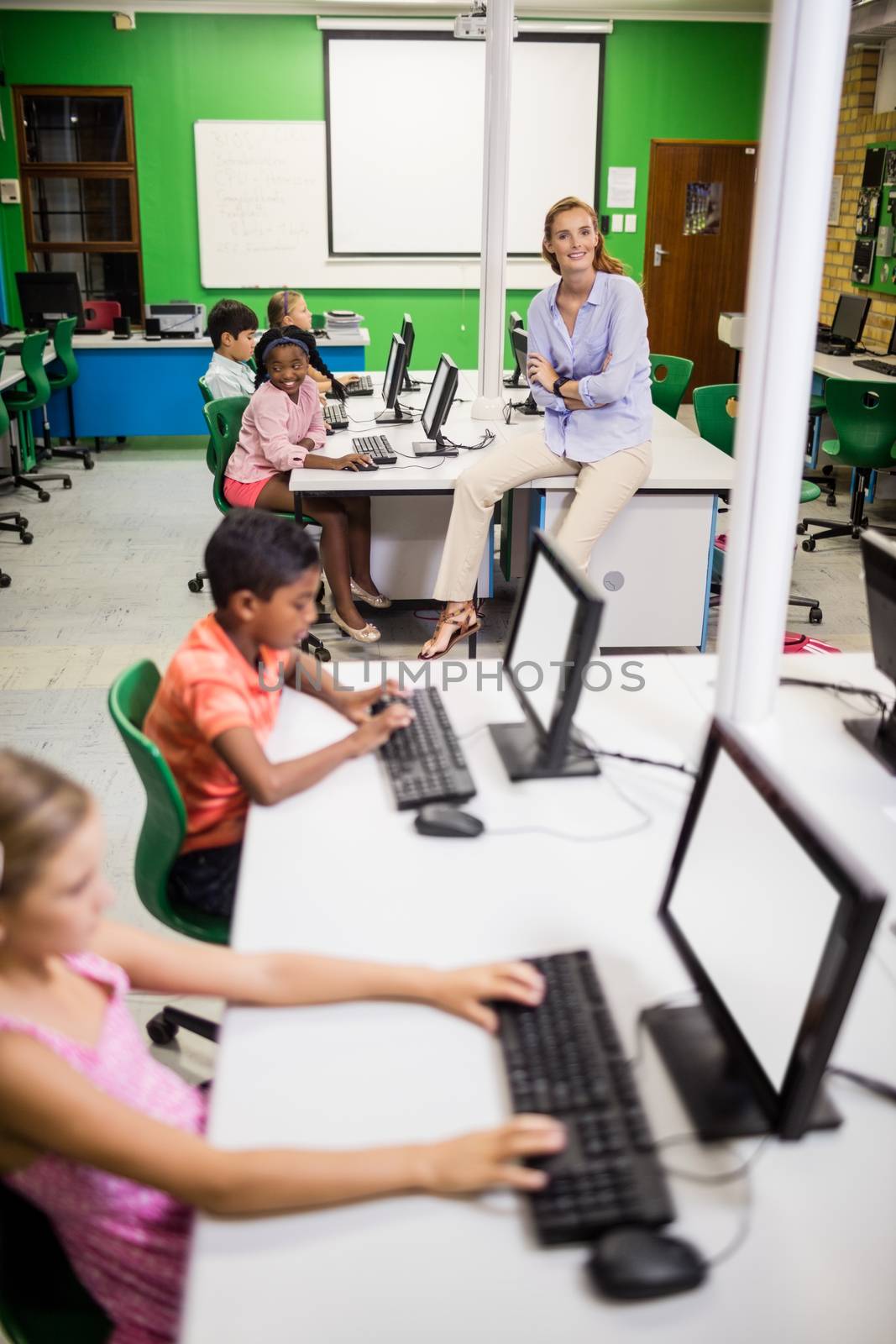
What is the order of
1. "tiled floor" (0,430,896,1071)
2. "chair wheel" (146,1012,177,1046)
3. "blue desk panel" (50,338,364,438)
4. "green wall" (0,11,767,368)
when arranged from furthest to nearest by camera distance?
1. "green wall" (0,11,767,368)
2. "blue desk panel" (50,338,364,438)
3. "tiled floor" (0,430,896,1071)
4. "chair wheel" (146,1012,177,1046)

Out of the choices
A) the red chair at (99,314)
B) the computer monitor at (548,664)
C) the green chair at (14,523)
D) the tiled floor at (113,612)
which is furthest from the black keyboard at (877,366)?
the computer monitor at (548,664)

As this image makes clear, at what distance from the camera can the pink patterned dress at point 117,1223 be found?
3.78ft

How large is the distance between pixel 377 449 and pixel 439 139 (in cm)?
524

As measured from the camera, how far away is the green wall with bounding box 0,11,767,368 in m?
8.26

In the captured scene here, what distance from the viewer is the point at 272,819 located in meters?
1.78

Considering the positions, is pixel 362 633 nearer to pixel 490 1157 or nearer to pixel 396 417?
pixel 396 417

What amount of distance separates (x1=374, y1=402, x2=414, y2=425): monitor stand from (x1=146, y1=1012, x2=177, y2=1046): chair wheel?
124 inches

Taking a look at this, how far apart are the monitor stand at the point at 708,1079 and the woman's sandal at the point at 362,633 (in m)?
3.12

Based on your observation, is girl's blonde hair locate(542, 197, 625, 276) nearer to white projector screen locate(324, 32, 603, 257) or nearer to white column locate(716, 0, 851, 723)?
white column locate(716, 0, 851, 723)

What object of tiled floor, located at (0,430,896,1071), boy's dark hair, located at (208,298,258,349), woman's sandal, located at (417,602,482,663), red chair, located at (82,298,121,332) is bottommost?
tiled floor, located at (0,430,896,1071)

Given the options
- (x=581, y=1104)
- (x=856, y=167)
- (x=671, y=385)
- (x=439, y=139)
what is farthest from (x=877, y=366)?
(x=581, y=1104)

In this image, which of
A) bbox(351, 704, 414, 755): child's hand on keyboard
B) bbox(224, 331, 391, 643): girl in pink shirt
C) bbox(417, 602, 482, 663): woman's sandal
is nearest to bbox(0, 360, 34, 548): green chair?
bbox(224, 331, 391, 643): girl in pink shirt

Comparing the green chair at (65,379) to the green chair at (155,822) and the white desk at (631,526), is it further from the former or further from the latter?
the green chair at (155,822)

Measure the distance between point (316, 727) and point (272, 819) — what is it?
0.35 m
